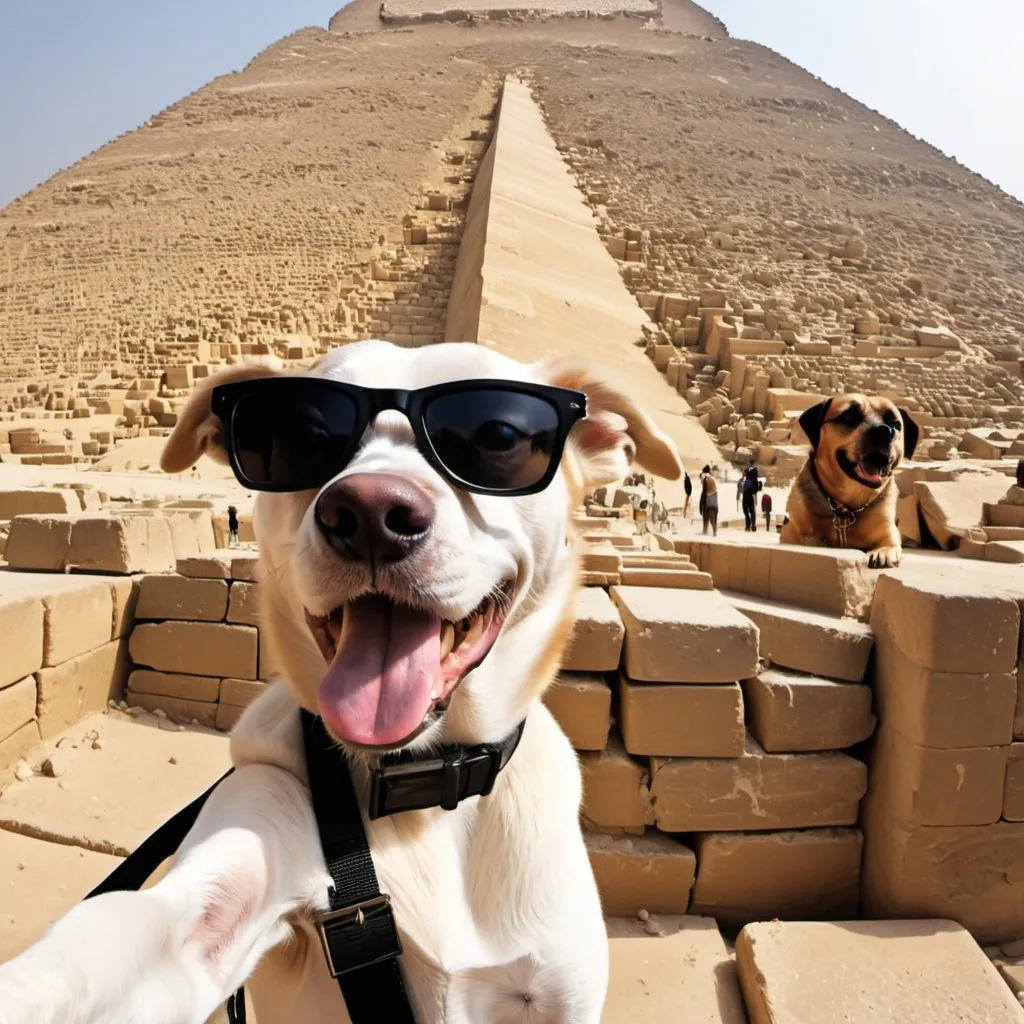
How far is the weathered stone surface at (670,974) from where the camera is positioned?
2021 mm

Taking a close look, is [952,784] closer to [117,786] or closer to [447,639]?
[447,639]

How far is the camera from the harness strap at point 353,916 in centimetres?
108

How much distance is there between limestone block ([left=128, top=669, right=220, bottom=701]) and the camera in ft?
10.6

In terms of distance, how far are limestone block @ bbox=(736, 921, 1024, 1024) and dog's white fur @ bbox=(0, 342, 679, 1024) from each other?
34.7 inches

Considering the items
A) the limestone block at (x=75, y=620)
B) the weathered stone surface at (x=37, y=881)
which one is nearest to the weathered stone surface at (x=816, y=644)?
the weathered stone surface at (x=37, y=881)

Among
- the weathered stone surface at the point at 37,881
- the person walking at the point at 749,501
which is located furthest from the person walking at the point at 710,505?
the weathered stone surface at the point at 37,881

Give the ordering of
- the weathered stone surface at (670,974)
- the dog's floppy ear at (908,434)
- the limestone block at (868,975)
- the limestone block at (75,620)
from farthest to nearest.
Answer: the dog's floppy ear at (908,434) < the limestone block at (75,620) < the weathered stone surface at (670,974) < the limestone block at (868,975)

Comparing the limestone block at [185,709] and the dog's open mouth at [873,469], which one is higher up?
the dog's open mouth at [873,469]

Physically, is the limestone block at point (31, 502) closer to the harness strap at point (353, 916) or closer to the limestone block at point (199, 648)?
the limestone block at point (199, 648)

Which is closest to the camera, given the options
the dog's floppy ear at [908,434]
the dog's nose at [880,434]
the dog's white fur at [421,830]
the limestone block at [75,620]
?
the dog's white fur at [421,830]

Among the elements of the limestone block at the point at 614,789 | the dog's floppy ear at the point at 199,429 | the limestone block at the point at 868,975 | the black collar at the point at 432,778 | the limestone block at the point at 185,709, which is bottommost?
the limestone block at the point at 868,975

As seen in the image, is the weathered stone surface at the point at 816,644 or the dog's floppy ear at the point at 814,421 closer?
the weathered stone surface at the point at 816,644

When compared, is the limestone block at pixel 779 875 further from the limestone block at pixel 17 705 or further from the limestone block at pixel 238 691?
the limestone block at pixel 17 705

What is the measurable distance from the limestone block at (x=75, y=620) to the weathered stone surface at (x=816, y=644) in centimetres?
247
